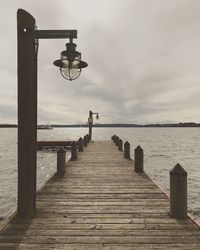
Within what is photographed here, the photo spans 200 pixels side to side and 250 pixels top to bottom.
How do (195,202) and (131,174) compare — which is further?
(195,202)

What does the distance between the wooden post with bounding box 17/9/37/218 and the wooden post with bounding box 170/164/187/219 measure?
2951 millimetres

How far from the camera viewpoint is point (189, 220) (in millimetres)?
6195

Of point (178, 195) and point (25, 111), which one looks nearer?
point (25, 111)

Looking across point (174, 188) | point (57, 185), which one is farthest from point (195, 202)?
point (174, 188)

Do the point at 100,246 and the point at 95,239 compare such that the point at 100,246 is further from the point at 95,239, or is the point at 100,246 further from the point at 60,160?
the point at 60,160

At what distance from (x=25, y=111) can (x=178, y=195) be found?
360cm

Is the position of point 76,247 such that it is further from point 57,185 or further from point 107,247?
point 57,185

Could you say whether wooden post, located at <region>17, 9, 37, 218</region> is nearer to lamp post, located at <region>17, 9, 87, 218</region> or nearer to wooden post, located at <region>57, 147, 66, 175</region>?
lamp post, located at <region>17, 9, 87, 218</region>

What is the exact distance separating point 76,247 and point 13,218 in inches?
72.9

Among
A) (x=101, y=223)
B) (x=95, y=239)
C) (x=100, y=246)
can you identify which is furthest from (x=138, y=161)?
(x=100, y=246)

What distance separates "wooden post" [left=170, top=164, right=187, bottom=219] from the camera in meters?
6.35

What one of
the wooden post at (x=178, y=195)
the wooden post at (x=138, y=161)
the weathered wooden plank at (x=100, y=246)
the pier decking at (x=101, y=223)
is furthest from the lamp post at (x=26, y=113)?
the wooden post at (x=138, y=161)

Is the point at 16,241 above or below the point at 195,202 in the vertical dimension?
above

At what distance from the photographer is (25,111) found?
6.21m
